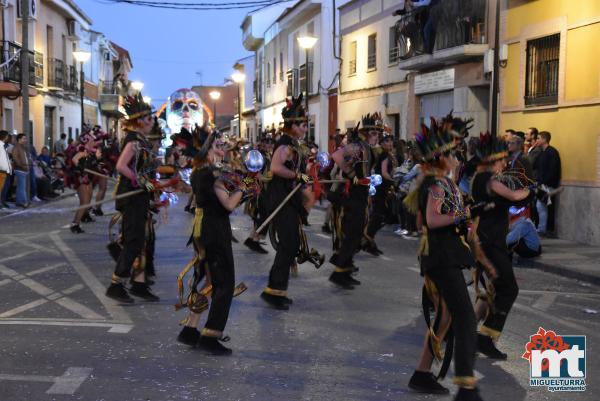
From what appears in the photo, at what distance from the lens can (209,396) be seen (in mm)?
5180

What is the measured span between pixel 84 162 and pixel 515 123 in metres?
8.70

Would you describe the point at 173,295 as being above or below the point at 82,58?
below

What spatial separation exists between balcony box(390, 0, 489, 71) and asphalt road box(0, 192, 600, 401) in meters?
8.60

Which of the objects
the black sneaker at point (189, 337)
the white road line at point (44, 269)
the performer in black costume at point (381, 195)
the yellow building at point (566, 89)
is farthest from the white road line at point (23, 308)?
the yellow building at point (566, 89)

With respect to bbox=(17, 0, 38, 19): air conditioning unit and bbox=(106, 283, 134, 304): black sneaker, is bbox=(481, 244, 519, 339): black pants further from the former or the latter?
bbox=(17, 0, 38, 19): air conditioning unit

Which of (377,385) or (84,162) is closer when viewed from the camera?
(377,385)

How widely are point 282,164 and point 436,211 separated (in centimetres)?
311

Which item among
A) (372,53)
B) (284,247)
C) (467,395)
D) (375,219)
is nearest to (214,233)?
(284,247)

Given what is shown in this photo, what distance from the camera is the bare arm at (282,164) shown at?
7.94 meters

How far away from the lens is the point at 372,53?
26672 millimetres

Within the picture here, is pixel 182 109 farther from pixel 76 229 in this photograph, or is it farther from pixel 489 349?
pixel 489 349

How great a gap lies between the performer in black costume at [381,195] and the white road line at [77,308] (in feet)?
16.0

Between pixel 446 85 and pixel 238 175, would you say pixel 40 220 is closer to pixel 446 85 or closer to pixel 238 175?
pixel 446 85

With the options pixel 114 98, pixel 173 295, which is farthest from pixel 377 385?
pixel 114 98
